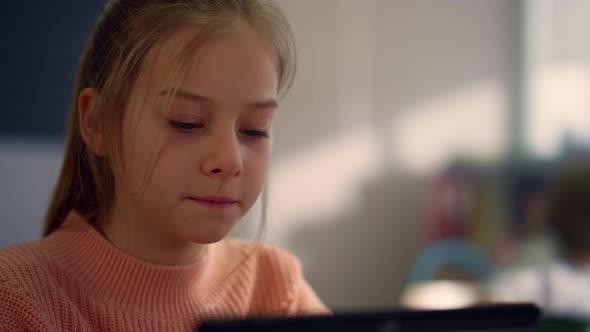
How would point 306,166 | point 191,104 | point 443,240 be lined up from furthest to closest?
point 443,240
point 306,166
point 191,104

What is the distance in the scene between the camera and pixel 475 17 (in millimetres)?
3320

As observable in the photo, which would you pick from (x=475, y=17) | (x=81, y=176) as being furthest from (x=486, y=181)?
(x=81, y=176)

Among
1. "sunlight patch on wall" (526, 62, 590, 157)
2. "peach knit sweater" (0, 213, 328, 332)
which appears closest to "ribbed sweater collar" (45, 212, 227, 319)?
"peach knit sweater" (0, 213, 328, 332)

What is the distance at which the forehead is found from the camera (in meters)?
0.74

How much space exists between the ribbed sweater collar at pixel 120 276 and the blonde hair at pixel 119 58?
6 centimetres

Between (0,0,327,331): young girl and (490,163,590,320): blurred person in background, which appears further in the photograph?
(490,163,590,320): blurred person in background

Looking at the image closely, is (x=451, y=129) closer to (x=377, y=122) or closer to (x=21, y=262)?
(x=377, y=122)

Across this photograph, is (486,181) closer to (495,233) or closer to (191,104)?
(495,233)

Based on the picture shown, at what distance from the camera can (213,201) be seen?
77cm

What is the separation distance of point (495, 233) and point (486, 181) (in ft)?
0.82

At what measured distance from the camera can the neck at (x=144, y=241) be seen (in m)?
0.86

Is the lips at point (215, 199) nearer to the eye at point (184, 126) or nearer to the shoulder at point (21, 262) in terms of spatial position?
the eye at point (184, 126)

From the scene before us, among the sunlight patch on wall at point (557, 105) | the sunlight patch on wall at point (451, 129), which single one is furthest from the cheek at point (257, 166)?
the sunlight patch on wall at point (557, 105)

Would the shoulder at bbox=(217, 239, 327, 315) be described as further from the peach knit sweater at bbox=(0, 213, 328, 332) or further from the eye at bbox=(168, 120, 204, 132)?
the eye at bbox=(168, 120, 204, 132)
